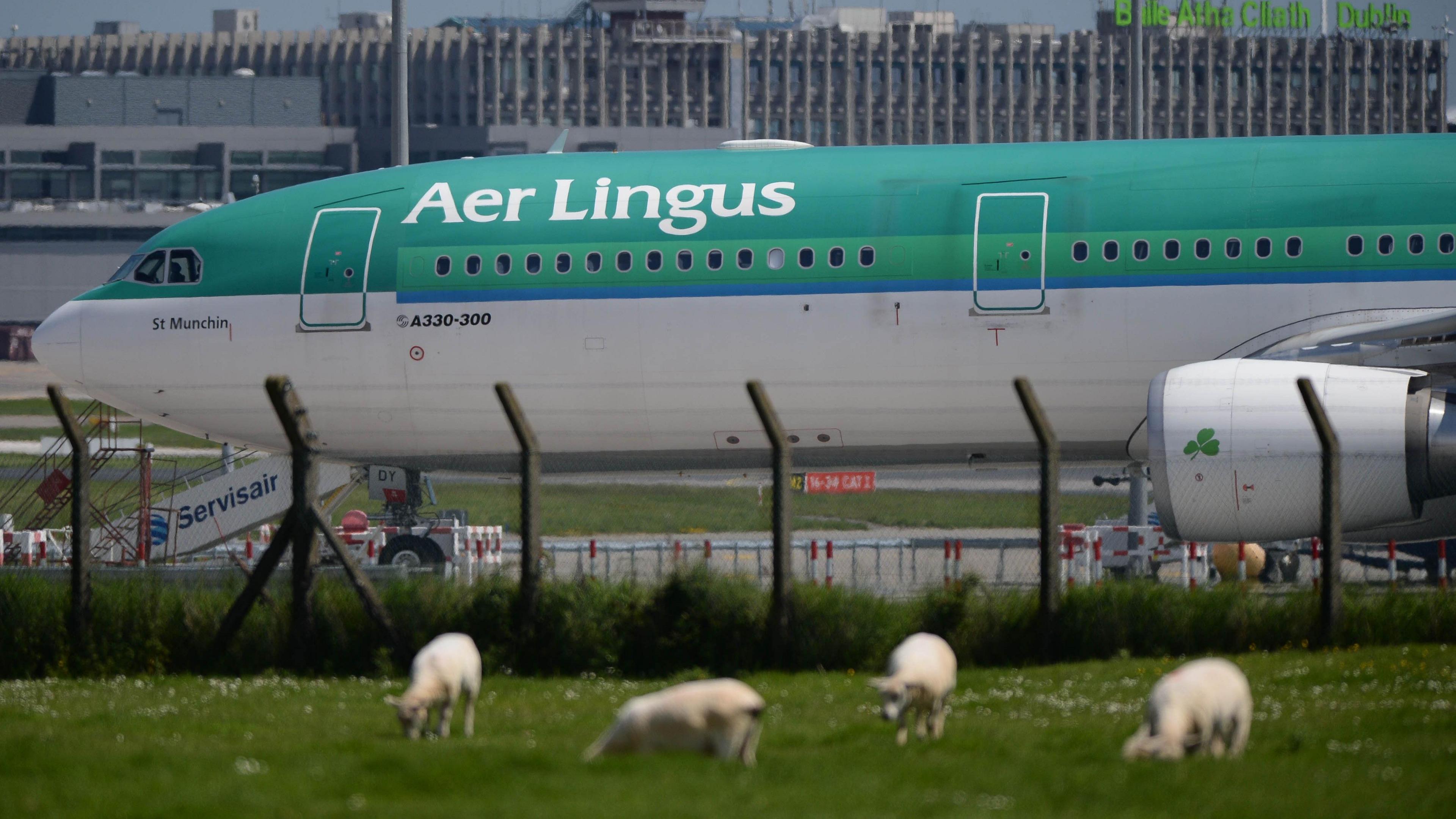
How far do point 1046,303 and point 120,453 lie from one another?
34630 millimetres

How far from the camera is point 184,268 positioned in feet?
60.4

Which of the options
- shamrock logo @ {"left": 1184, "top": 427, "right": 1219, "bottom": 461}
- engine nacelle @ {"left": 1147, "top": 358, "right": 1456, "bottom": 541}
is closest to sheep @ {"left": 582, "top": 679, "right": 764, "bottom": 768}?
engine nacelle @ {"left": 1147, "top": 358, "right": 1456, "bottom": 541}

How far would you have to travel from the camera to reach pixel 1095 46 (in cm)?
13775

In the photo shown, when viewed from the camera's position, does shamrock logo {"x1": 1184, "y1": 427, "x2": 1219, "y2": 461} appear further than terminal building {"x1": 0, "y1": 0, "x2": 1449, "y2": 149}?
No

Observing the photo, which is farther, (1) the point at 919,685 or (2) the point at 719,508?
(2) the point at 719,508

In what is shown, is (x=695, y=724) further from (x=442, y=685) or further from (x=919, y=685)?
(x=442, y=685)

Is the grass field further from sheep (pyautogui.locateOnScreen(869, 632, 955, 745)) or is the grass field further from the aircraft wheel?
the aircraft wheel

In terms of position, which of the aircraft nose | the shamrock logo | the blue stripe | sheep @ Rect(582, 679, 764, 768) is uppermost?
the blue stripe

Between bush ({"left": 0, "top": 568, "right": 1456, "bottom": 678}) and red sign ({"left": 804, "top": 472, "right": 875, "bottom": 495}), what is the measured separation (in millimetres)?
3443

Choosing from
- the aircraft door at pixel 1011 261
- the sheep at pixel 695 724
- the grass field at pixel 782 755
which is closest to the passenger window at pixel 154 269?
the grass field at pixel 782 755

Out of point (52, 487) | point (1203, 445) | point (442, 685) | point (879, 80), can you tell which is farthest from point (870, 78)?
point (442, 685)

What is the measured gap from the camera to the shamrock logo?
15.0 m

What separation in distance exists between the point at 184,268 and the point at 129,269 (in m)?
0.87

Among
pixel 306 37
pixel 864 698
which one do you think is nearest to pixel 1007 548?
pixel 864 698
